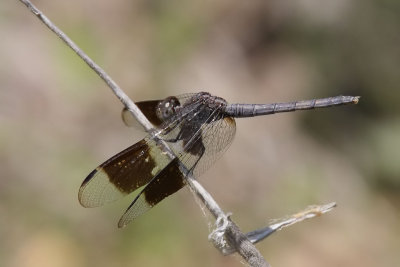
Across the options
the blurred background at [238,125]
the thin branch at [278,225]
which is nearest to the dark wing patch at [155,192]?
the thin branch at [278,225]

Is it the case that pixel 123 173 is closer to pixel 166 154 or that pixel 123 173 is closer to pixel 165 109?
pixel 166 154

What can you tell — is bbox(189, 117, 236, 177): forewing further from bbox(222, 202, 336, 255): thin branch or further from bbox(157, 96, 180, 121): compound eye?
bbox(222, 202, 336, 255): thin branch

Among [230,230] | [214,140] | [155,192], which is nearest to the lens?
[230,230]

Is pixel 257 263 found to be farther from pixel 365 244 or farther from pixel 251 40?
pixel 251 40

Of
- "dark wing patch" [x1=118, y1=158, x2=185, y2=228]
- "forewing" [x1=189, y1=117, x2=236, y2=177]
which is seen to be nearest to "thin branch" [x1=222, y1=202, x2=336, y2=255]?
"dark wing patch" [x1=118, y1=158, x2=185, y2=228]

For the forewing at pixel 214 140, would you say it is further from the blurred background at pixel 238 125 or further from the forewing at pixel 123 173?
the blurred background at pixel 238 125

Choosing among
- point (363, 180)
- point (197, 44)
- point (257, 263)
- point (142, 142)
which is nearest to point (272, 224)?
point (257, 263)

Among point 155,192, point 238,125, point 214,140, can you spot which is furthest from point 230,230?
point 238,125
